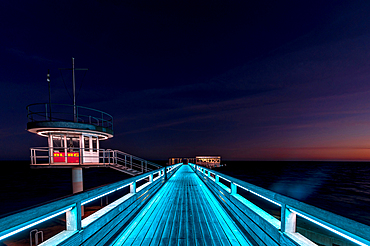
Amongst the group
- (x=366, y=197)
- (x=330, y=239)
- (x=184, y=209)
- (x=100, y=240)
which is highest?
(x=100, y=240)

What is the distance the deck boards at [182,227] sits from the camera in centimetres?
404

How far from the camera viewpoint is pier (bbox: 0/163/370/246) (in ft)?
6.94

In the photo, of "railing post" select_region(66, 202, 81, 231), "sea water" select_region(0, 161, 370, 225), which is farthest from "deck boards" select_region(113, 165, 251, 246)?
"sea water" select_region(0, 161, 370, 225)

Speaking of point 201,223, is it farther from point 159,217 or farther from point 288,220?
point 288,220

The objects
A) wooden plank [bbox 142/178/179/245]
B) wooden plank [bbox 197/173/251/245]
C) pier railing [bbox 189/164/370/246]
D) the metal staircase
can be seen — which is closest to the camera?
pier railing [bbox 189/164/370/246]

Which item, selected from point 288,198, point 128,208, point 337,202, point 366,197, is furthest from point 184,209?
point 366,197

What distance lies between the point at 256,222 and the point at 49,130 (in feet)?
44.4

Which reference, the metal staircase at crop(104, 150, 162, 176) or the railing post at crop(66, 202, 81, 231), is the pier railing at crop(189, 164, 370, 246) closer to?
the railing post at crop(66, 202, 81, 231)

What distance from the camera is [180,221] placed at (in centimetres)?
519

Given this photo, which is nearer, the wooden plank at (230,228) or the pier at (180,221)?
the pier at (180,221)

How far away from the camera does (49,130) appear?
39.6 ft

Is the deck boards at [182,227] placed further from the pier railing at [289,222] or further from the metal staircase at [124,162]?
the metal staircase at [124,162]

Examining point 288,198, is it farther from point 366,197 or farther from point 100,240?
point 366,197

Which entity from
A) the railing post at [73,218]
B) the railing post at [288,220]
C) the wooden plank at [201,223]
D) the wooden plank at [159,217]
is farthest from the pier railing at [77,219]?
the railing post at [288,220]
